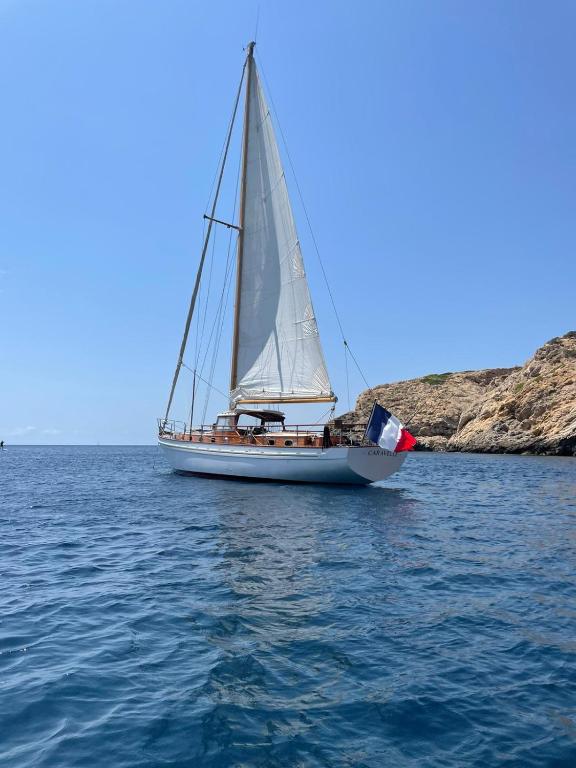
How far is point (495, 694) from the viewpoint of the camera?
6387 millimetres

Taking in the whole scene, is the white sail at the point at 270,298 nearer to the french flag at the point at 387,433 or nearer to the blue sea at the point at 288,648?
the french flag at the point at 387,433

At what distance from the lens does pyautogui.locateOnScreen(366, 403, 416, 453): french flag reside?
92.3ft

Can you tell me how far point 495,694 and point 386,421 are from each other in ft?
72.3

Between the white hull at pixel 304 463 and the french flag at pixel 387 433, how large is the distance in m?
1.21

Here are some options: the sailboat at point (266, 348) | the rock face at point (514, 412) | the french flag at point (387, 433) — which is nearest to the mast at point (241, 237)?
the sailboat at point (266, 348)

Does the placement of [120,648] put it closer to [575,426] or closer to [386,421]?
[386,421]

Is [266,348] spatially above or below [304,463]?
above

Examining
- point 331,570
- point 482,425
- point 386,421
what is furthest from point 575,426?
point 331,570

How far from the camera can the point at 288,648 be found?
25.2ft

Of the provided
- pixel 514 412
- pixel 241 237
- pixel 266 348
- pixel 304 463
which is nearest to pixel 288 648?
pixel 304 463

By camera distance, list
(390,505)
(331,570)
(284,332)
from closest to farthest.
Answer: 1. (331,570)
2. (390,505)
3. (284,332)

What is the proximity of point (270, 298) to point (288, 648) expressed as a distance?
27.7 m

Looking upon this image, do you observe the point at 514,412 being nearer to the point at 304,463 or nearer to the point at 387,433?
the point at 387,433

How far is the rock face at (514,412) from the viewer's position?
74062 millimetres
